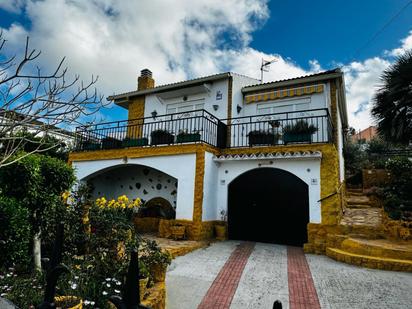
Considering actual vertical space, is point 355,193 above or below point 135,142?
below

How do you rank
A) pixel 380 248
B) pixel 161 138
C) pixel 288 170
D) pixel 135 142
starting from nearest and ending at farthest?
pixel 380 248, pixel 288 170, pixel 161 138, pixel 135 142

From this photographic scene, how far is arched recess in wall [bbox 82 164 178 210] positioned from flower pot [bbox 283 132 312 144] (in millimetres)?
5359

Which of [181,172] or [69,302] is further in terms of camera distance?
[181,172]

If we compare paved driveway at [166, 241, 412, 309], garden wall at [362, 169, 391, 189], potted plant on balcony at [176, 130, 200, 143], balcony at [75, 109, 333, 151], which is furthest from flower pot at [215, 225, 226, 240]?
garden wall at [362, 169, 391, 189]

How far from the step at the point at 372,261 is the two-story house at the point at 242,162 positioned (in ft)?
4.31

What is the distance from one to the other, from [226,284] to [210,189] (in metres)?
4.98

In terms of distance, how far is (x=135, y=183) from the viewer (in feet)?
45.5

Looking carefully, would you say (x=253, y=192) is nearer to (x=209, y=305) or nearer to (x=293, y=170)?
(x=293, y=170)

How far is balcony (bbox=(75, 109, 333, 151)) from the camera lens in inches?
405

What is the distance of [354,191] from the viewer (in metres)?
17.7

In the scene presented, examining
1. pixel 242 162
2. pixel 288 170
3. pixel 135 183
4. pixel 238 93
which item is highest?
pixel 238 93

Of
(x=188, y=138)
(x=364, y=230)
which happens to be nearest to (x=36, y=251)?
(x=188, y=138)

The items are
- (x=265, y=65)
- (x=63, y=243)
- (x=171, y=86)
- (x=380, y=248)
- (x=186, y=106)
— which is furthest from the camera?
(x=265, y=65)

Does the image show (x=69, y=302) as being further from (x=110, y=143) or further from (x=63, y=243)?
(x=110, y=143)
